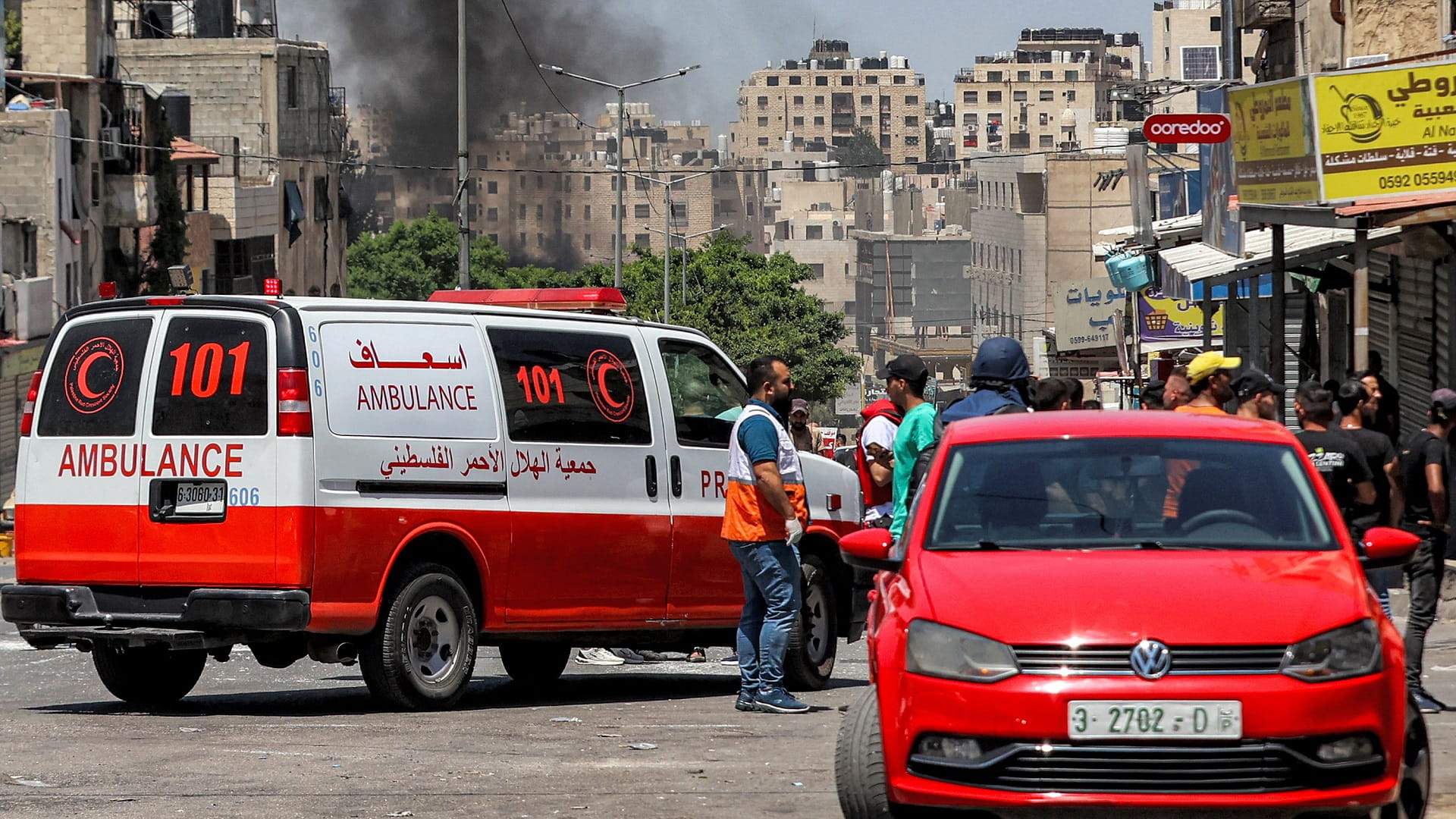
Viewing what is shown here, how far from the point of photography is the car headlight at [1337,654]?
18.9 ft

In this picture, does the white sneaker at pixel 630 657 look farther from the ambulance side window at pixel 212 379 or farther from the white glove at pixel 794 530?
the ambulance side window at pixel 212 379

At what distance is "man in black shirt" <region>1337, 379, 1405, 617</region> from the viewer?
9.88m

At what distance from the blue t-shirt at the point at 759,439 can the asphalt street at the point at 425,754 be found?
1.25 meters

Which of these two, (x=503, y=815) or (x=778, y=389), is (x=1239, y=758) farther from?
(x=778, y=389)

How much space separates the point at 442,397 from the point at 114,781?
9.74 ft

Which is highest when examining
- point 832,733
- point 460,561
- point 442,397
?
point 442,397

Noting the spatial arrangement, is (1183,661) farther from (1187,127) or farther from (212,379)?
(1187,127)

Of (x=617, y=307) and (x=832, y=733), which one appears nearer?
(x=832, y=733)

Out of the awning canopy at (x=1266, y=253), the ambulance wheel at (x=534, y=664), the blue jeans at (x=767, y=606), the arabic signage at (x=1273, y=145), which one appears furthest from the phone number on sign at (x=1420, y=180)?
the ambulance wheel at (x=534, y=664)

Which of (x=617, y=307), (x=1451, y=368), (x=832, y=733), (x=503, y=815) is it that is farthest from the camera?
(x=617, y=307)

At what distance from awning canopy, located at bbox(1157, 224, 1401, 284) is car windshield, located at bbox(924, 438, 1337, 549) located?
10.7m

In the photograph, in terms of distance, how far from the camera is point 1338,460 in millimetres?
9812

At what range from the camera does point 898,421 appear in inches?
512

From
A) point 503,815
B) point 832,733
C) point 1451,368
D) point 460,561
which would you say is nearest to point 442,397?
point 460,561
